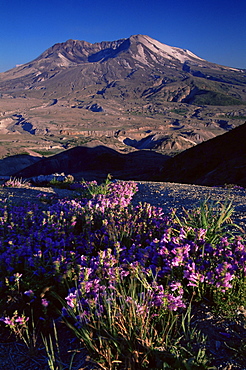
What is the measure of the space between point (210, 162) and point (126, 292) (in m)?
19.6

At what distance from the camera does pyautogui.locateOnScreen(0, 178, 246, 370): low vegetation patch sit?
2.09 meters

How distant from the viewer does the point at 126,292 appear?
2607mm

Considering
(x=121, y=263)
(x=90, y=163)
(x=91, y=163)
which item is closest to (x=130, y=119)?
(x=90, y=163)

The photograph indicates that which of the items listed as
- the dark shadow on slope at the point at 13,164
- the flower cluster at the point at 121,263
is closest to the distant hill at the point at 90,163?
the dark shadow on slope at the point at 13,164

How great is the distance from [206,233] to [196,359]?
1428 millimetres

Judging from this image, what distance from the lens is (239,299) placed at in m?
2.50

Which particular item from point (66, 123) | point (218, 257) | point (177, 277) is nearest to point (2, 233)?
point (177, 277)

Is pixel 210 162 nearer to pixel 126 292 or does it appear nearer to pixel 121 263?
pixel 121 263

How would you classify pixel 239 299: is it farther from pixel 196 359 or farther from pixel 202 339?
pixel 196 359

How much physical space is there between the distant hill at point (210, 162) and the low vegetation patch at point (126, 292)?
13701mm

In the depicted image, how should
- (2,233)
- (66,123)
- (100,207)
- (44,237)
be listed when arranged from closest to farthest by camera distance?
(44,237), (2,233), (100,207), (66,123)

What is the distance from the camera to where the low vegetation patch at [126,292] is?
6.85 ft

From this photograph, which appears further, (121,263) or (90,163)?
(90,163)

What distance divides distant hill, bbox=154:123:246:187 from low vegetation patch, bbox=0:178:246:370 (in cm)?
1370
